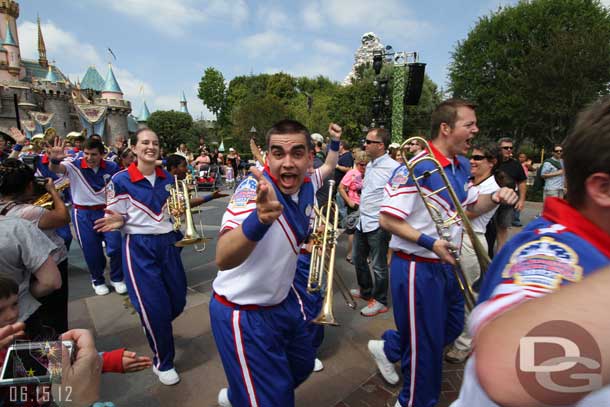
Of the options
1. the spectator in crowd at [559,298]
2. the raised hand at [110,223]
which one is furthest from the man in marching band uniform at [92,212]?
the spectator in crowd at [559,298]

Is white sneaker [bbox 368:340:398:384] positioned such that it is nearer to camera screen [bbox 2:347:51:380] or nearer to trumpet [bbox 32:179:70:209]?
camera screen [bbox 2:347:51:380]

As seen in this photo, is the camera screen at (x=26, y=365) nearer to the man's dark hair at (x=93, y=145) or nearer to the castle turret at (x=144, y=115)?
the man's dark hair at (x=93, y=145)

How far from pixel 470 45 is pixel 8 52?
52829 millimetres

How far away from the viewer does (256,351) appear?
6.18ft

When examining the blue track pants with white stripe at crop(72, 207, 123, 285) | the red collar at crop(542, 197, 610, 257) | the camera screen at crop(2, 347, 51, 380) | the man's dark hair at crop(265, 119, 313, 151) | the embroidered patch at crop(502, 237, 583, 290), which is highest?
the man's dark hair at crop(265, 119, 313, 151)

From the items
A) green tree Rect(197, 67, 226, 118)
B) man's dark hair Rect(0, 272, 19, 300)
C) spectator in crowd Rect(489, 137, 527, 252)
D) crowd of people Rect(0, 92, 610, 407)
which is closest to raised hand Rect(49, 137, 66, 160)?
crowd of people Rect(0, 92, 610, 407)

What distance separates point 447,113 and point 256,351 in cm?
A: 213

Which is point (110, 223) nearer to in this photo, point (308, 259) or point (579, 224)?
point (308, 259)

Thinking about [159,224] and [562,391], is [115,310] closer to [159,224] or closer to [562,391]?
[159,224]

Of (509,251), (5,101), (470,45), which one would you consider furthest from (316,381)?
(5,101)

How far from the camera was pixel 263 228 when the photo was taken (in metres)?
1.56

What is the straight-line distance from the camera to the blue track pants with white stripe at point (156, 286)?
3059 millimetres

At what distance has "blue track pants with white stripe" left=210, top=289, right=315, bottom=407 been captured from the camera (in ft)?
6.11

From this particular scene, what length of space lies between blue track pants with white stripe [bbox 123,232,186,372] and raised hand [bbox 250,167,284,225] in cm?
206
